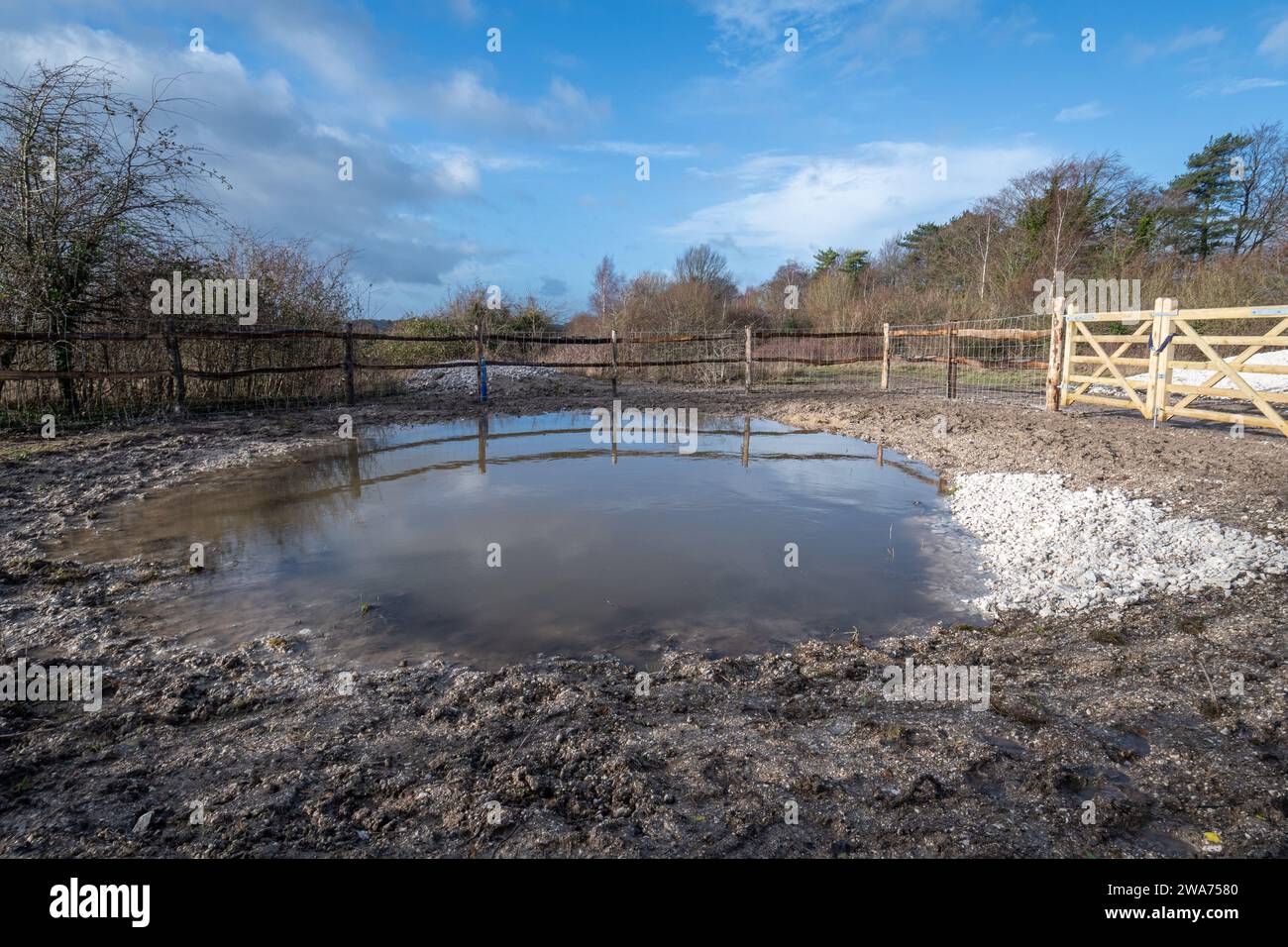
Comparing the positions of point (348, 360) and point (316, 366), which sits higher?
point (348, 360)

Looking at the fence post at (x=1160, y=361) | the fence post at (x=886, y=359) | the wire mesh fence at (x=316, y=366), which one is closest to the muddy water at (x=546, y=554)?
the fence post at (x=1160, y=361)

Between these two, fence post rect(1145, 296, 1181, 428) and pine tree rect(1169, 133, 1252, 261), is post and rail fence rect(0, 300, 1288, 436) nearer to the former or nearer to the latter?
fence post rect(1145, 296, 1181, 428)

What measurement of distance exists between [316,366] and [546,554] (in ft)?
31.2

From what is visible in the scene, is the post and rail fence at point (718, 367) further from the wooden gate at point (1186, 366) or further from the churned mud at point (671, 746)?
the churned mud at point (671, 746)

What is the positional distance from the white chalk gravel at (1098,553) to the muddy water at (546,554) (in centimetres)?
26

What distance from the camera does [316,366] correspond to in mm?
12172

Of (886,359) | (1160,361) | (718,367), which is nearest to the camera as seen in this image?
(1160,361)

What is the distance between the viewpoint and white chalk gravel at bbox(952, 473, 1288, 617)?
3.85m

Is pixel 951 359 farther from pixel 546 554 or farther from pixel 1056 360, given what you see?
pixel 546 554

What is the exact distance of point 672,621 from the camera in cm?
361

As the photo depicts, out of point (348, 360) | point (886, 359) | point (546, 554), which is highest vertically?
point (886, 359)

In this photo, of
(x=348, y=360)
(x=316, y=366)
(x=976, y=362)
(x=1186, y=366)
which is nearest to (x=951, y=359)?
(x=976, y=362)
